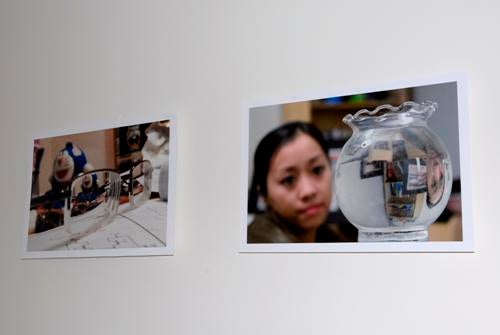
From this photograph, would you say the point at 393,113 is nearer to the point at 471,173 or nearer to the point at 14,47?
the point at 471,173

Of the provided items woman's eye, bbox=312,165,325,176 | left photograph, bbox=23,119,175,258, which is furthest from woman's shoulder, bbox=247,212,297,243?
left photograph, bbox=23,119,175,258

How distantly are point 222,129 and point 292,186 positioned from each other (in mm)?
276

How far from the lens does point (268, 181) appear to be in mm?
1654

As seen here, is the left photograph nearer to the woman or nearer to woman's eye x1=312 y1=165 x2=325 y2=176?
the woman

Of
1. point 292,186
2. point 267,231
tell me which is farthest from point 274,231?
point 292,186

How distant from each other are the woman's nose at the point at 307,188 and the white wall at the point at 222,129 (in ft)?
0.51

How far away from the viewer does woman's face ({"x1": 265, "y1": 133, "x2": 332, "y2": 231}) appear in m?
1.57

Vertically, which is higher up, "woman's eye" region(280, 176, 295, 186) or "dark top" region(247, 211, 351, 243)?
"woman's eye" region(280, 176, 295, 186)

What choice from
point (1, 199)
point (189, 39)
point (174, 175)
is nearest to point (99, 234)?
point (174, 175)

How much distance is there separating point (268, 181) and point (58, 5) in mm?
1055

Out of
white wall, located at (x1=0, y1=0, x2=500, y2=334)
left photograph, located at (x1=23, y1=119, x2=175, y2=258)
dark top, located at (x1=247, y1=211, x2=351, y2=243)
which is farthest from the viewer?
left photograph, located at (x1=23, y1=119, x2=175, y2=258)

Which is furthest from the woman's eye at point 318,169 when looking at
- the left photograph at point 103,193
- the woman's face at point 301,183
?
the left photograph at point 103,193

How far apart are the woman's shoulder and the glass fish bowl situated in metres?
0.16

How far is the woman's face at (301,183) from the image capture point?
1574mm
